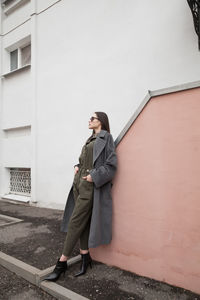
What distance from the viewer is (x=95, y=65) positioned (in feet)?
18.1

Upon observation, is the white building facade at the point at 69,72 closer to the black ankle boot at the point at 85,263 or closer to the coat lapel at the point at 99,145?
the coat lapel at the point at 99,145

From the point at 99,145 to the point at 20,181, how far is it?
227 inches

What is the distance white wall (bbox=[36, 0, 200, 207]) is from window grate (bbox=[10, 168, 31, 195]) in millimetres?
965

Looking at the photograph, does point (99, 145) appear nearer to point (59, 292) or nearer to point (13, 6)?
point (59, 292)

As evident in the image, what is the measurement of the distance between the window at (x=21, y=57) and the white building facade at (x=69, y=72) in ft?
0.11

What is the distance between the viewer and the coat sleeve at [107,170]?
8.68 feet

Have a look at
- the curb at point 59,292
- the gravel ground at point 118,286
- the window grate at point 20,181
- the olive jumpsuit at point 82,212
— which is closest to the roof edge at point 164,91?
the olive jumpsuit at point 82,212

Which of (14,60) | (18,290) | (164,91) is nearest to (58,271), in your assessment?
(18,290)

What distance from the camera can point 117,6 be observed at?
16.7 ft

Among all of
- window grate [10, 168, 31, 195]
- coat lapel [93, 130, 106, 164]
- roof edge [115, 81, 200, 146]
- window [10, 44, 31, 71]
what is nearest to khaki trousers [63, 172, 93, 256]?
coat lapel [93, 130, 106, 164]

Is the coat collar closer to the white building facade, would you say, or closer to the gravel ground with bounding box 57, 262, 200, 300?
the gravel ground with bounding box 57, 262, 200, 300

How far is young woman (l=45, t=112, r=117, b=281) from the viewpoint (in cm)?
267

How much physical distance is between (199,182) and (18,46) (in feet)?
25.2

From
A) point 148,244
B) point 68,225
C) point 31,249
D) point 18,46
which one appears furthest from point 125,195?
point 18,46
